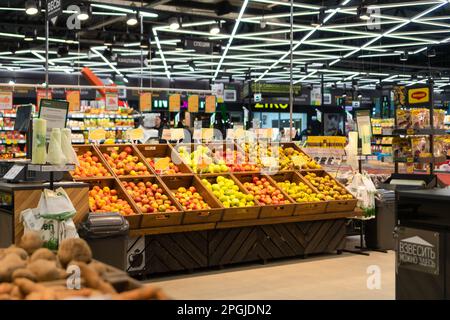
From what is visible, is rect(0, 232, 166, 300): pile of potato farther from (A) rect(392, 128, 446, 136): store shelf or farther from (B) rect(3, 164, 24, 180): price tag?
(A) rect(392, 128, 446, 136): store shelf

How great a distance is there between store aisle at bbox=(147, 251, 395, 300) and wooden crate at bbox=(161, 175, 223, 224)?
588 millimetres

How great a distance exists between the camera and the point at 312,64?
80.8ft

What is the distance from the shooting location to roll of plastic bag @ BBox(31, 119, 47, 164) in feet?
15.3

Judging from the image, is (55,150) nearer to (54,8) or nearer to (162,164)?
(162,164)

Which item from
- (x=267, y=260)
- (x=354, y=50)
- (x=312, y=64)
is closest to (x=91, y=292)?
(x=267, y=260)

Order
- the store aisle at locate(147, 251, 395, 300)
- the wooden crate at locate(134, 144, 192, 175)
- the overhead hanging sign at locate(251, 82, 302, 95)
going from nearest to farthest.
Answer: the store aisle at locate(147, 251, 395, 300) → the wooden crate at locate(134, 144, 192, 175) → the overhead hanging sign at locate(251, 82, 302, 95)

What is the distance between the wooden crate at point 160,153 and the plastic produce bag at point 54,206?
2.20 m

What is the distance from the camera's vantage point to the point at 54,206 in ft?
15.4

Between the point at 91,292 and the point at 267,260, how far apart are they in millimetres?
5213

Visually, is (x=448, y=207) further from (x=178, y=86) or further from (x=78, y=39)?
(x=178, y=86)

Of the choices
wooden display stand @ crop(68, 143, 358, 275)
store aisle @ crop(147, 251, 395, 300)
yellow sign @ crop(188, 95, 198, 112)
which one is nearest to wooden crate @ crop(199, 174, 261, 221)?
wooden display stand @ crop(68, 143, 358, 275)

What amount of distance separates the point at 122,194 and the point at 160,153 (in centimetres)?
111

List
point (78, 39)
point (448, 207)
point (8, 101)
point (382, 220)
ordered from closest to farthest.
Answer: point (448, 207), point (382, 220), point (8, 101), point (78, 39)

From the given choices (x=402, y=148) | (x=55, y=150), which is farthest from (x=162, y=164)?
(x=402, y=148)
